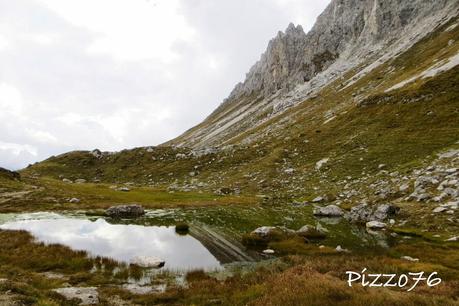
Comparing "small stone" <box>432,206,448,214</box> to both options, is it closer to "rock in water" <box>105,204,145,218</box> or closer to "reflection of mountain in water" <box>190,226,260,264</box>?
"reflection of mountain in water" <box>190,226,260,264</box>

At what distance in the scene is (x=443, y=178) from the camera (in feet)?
147

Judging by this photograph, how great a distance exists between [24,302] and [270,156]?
7506 cm

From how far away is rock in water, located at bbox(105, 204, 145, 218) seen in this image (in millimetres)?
53469

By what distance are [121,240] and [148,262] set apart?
35.4 ft

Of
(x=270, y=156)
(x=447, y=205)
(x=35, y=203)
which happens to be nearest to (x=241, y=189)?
(x=270, y=156)

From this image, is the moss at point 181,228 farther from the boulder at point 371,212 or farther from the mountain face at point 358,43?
the mountain face at point 358,43

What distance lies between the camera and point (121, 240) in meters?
37.1

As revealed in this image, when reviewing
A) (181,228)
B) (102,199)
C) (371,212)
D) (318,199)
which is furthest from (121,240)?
(102,199)

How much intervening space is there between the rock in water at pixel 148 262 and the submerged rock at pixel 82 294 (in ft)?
19.8

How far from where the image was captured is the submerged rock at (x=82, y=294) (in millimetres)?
18461

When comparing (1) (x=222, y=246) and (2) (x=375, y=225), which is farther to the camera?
(2) (x=375, y=225)

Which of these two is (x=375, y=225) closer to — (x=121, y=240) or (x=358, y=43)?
(x=121, y=240)

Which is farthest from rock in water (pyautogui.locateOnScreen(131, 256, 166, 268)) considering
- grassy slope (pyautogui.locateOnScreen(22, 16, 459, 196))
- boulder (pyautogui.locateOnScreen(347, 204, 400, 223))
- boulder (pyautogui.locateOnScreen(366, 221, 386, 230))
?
grassy slope (pyautogui.locateOnScreen(22, 16, 459, 196))

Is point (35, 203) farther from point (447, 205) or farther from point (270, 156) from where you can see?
point (447, 205)
